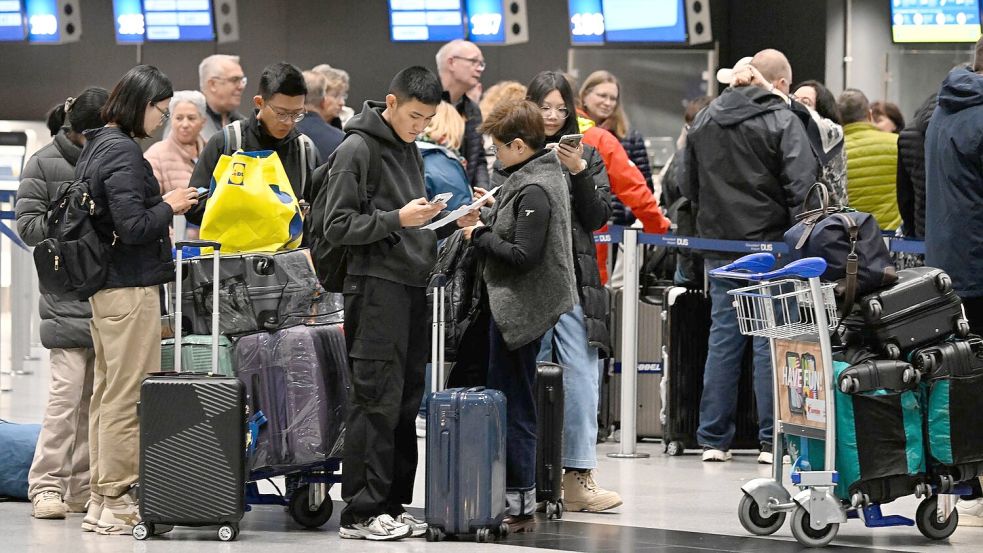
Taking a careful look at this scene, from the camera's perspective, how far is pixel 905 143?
7.16 metres

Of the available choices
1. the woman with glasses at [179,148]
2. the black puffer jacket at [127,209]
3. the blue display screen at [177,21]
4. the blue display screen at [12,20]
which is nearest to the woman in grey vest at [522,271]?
the black puffer jacket at [127,209]

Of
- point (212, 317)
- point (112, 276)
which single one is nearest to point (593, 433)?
point (212, 317)

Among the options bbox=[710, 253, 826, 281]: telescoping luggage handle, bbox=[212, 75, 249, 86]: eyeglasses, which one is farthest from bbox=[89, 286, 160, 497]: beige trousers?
bbox=[212, 75, 249, 86]: eyeglasses

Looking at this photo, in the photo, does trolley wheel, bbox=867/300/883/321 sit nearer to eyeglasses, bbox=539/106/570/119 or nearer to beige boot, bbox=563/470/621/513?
beige boot, bbox=563/470/621/513

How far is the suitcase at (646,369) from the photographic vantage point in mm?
8102

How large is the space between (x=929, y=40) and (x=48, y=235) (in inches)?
360

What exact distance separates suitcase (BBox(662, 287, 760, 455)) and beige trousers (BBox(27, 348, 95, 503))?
10.2 ft

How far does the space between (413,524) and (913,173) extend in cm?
315

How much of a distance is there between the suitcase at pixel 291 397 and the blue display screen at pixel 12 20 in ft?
31.3

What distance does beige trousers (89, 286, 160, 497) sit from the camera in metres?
5.39

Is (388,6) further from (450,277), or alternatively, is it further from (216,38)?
(450,277)

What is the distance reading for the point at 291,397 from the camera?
18.0 ft

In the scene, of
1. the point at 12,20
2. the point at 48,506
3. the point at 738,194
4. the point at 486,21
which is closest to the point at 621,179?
the point at 738,194

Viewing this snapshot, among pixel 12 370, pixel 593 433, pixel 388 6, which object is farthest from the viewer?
pixel 388 6
